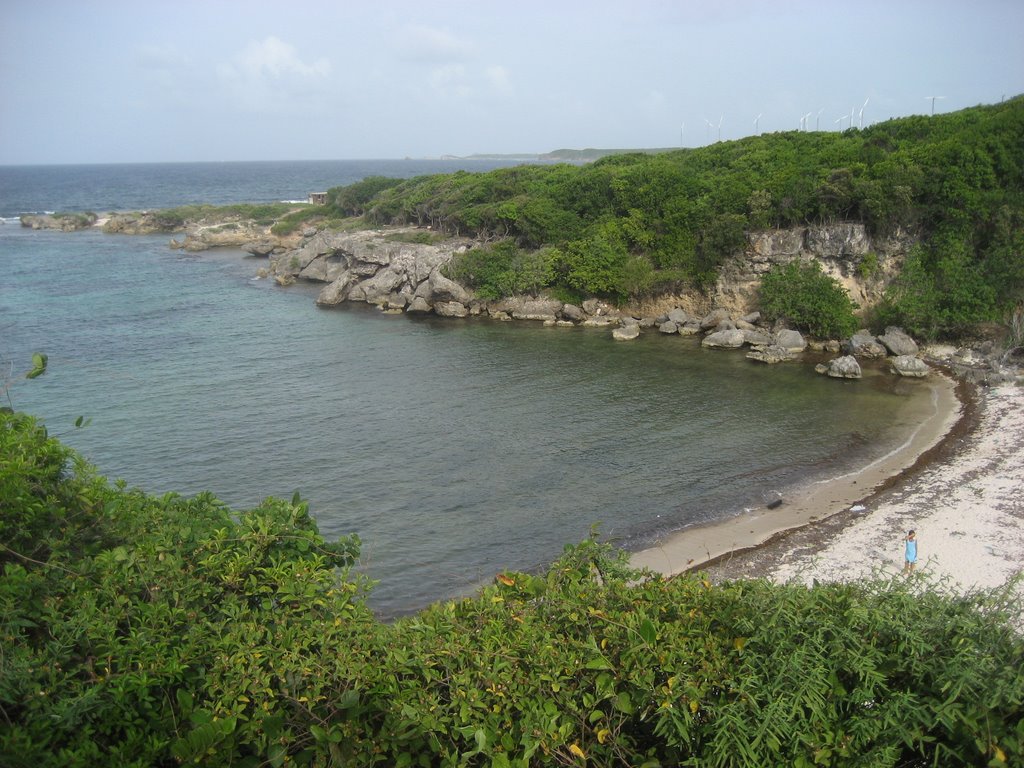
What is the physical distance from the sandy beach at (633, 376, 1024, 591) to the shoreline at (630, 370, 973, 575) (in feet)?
0.10

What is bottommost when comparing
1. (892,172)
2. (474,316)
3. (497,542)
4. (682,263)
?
(497,542)

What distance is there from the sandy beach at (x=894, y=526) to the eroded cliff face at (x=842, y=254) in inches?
610

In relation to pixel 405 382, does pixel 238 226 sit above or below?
above

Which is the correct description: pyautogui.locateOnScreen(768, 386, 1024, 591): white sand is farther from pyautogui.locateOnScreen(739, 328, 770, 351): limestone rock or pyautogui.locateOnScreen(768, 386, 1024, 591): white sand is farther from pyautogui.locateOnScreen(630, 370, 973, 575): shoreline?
pyautogui.locateOnScreen(739, 328, 770, 351): limestone rock

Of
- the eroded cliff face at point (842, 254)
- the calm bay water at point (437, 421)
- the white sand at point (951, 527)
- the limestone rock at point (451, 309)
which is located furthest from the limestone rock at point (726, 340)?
the limestone rock at point (451, 309)

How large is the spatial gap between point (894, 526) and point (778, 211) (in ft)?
86.0

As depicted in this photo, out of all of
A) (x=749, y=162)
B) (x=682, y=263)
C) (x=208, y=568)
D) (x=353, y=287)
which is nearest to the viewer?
(x=208, y=568)

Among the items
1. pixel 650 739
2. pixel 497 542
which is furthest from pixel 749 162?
pixel 650 739

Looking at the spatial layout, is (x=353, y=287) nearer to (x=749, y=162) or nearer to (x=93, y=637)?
(x=749, y=162)

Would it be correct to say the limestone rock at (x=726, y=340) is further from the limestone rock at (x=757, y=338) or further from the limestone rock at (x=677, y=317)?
the limestone rock at (x=677, y=317)

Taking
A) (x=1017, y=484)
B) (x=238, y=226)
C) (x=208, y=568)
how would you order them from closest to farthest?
(x=208, y=568) < (x=1017, y=484) < (x=238, y=226)

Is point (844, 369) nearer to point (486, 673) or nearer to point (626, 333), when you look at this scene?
point (626, 333)

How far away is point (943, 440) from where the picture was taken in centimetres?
2588

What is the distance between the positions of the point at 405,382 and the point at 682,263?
1926cm
